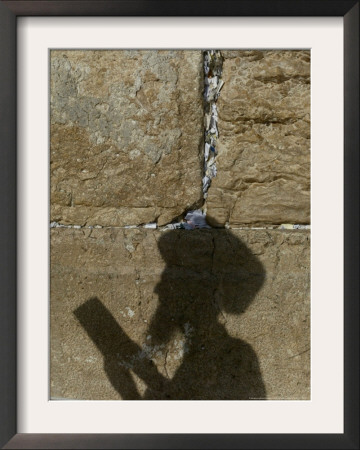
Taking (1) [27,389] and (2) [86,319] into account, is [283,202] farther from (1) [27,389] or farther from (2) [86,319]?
(1) [27,389]

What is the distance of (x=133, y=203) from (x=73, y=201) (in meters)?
0.26

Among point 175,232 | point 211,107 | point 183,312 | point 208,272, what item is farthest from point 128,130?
point 183,312

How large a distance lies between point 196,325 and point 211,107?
941 millimetres

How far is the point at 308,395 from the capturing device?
172 cm

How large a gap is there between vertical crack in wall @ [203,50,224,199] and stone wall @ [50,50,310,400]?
26mm

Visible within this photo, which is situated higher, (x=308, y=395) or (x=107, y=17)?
(x=107, y=17)

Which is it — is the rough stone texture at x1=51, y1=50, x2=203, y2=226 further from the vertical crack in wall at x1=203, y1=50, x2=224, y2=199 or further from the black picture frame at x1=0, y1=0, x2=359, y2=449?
the black picture frame at x1=0, y1=0, x2=359, y2=449

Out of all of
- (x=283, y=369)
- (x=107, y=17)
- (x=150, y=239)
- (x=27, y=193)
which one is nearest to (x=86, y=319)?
(x=150, y=239)

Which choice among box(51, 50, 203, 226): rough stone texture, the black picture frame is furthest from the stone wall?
the black picture frame

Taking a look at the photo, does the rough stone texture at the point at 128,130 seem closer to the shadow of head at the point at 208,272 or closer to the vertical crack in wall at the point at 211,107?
the vertical crack in wall at the point at 211,107
